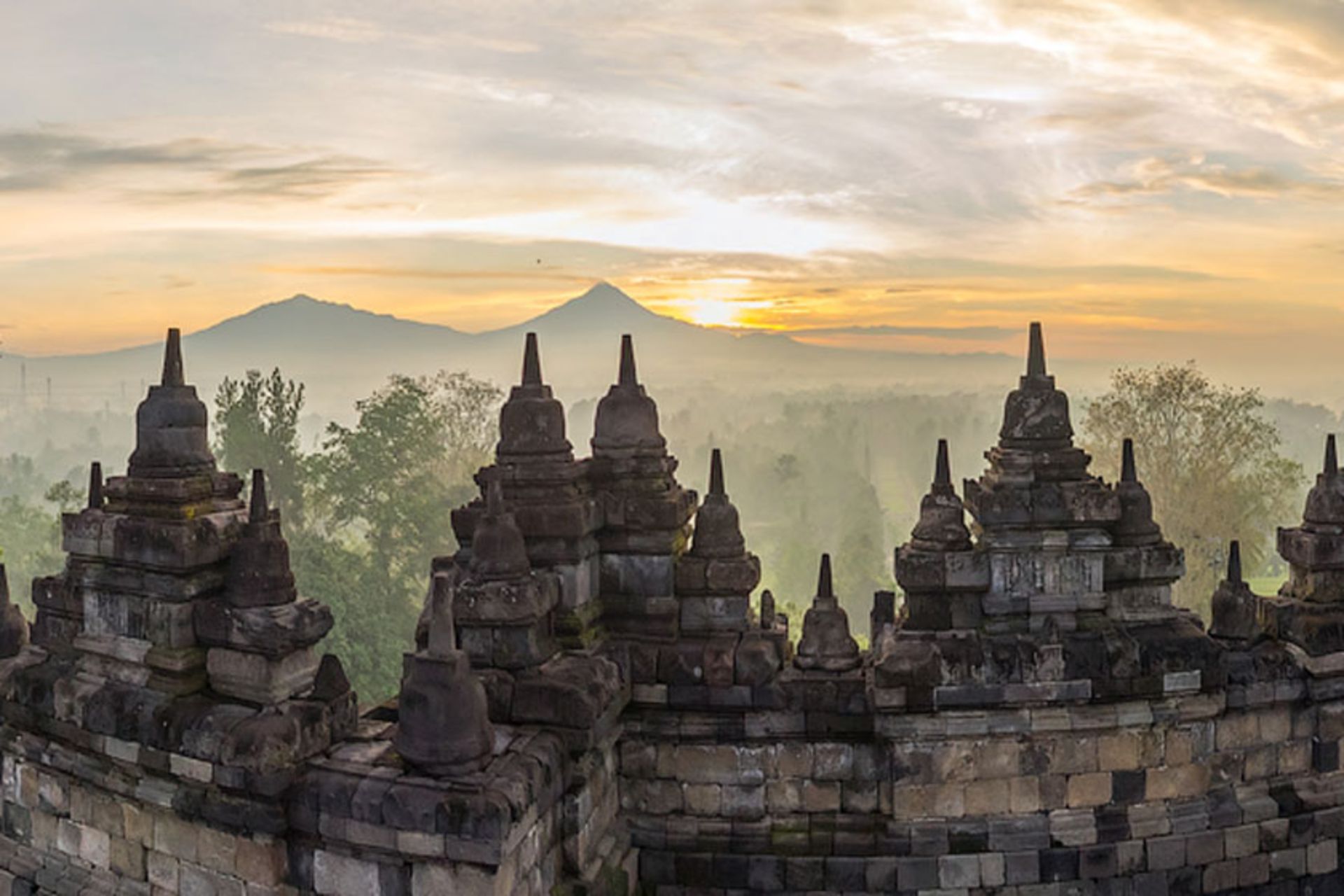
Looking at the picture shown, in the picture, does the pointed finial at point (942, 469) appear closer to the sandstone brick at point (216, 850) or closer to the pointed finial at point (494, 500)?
the pointed finial at point (494, 500)

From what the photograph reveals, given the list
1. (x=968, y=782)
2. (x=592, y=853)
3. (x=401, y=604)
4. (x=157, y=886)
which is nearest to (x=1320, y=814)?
(x=968, y=782)

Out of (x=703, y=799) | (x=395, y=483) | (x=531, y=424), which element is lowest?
(x=703, y=799)

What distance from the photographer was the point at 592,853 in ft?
27.4

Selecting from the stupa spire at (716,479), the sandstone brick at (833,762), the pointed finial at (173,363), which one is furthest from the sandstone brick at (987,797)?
the pointed finial at (173,363)

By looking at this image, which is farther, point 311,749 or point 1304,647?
point 1304,647

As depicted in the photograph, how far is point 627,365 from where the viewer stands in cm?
969

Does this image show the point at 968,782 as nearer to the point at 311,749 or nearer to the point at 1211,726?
the point at 1211,726

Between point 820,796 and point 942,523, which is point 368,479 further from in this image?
point 942,523

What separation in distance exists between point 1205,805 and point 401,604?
32.5 metres

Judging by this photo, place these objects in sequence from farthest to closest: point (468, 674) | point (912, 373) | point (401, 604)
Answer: point (912, 373)
point (401, 604)
point (468, 674)

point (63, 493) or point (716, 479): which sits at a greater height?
point (716, 479)

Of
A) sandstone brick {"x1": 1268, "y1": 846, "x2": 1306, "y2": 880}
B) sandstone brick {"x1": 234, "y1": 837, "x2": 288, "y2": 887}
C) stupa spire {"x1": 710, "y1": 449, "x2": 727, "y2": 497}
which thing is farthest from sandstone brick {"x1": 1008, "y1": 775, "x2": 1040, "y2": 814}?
sandstone brick {"x1": 234, "y1": 837, "x2": 288, "y2": 887}

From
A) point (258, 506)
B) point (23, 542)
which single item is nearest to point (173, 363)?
point (258, 506)

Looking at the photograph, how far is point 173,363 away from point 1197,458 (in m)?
35.1
